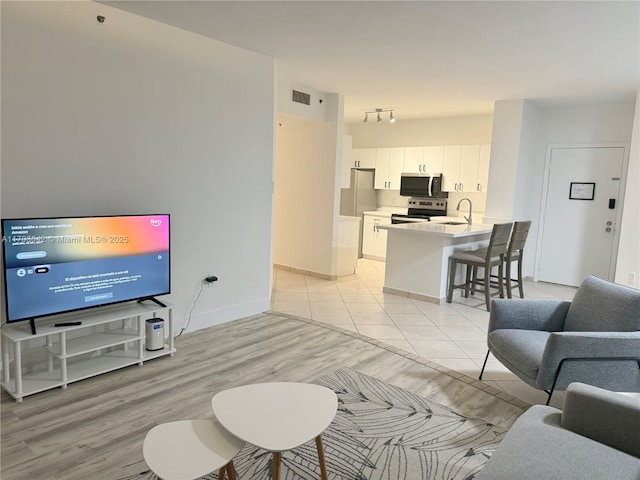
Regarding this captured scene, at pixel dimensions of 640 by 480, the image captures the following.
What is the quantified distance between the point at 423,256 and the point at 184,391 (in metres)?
3.36

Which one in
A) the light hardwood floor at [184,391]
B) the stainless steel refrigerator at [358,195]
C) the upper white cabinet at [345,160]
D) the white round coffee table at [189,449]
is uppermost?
the upper white cabinet at [345,160]

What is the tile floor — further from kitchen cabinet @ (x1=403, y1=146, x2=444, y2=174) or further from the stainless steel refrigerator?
kitchen cabinet @ (x1=403, y1=146, x2=444, y2=174)

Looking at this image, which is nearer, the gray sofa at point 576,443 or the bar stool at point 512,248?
the gray sofa at point 576,443

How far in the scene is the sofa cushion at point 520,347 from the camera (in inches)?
100.0

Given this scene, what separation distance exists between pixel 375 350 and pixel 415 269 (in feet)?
6.35

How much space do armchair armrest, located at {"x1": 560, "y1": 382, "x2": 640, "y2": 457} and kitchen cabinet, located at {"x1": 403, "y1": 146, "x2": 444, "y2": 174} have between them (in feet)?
19.2

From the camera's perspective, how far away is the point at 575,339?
2.37 metres

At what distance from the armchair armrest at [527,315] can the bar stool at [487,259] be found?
1.86m

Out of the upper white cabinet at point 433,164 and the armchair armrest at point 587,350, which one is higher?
the upper white cabinet at point 433,164

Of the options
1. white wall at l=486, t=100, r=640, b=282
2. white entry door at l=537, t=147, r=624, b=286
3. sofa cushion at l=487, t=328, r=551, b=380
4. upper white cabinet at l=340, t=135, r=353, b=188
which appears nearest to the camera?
sofa cushion at l=487, t=328, r=551, b=380

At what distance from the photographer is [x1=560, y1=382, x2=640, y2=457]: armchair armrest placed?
172 cm

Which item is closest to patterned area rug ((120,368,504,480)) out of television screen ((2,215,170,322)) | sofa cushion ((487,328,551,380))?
sofa cushion ((487,328,551,380))

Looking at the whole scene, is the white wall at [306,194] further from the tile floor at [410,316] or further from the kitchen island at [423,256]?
the kitchen island at [423,256]

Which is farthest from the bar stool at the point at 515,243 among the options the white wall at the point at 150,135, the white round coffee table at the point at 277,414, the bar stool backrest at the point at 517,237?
the white round coffee table at the point at 277,414
